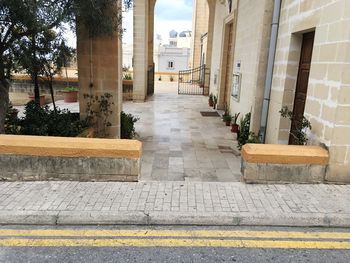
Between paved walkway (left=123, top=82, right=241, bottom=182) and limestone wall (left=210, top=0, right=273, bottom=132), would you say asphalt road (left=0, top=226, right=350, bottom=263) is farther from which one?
limestone wall (left=210, top=0, right=273, bottom=132)

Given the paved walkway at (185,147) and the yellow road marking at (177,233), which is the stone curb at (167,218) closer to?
the yellow road marking at (177,233)

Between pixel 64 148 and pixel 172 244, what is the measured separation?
2128 mm

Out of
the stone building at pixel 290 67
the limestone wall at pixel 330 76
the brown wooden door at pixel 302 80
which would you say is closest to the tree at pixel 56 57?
the stone building at pixel 290 67

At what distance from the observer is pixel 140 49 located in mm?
15883

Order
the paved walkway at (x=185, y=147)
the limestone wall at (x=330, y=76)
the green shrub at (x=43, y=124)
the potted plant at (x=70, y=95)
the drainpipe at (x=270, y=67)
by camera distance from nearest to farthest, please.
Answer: the limestone wall at (x=330, y=76) < the paved walkway at (x=185, y=147) < the green shrub at (x=43, y=124) < the drainpipe at (x=270, y=67) < the potted plant at (x=70, y=95)

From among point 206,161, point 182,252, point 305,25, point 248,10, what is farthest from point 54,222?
point 248,10

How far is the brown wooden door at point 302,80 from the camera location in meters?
5.86

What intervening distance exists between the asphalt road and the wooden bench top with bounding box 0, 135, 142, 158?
1170mm

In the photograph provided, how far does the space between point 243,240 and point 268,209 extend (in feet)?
2.19

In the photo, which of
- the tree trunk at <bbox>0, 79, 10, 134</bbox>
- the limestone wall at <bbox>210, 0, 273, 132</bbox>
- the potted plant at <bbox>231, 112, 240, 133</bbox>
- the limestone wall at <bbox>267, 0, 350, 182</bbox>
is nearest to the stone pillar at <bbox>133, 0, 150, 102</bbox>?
the limestone wall at <bbox>210, 0, 273, 132</bbox>

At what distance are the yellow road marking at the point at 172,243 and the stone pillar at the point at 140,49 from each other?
42.7 feet

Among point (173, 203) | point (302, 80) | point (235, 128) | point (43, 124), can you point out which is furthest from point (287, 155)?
point (235, 128)

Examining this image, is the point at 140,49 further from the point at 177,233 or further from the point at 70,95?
the point at 177,233

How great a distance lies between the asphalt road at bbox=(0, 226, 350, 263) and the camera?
3.16 m
